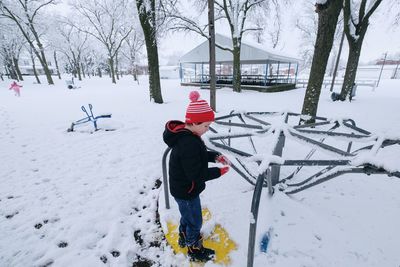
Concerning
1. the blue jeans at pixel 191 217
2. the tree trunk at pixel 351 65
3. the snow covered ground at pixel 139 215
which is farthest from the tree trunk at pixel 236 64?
the blue jeans at pixel 191 217

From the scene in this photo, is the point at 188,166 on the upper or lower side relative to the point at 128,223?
upper

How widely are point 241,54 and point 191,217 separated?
1728 cm

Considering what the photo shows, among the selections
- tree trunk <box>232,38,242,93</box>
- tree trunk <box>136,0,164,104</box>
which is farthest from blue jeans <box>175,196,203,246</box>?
tree trunk <box>232,38,242,93</box>

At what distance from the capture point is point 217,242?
2.20 meters

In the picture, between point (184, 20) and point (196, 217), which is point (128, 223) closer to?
point (196, 217)

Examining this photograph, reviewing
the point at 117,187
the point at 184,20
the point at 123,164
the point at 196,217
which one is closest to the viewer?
the point at 196,217

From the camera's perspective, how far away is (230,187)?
314cm

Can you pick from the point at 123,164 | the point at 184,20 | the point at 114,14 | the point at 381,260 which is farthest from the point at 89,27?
the point at 381,260

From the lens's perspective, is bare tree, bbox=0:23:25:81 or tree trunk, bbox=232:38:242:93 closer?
tree trunk, bbox=232:38:242:93

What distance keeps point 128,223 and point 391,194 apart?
3.62 meters

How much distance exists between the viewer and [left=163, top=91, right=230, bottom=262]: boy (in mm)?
1670

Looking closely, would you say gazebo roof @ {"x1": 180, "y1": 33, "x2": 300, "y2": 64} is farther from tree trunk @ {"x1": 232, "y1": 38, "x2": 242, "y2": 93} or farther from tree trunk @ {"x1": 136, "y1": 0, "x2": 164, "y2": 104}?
tree trunk @ {"x1": 136, "y1": 0, "x2": 164, "y2": 104}

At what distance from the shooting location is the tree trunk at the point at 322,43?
459cm

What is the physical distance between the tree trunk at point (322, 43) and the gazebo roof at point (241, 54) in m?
11.5
